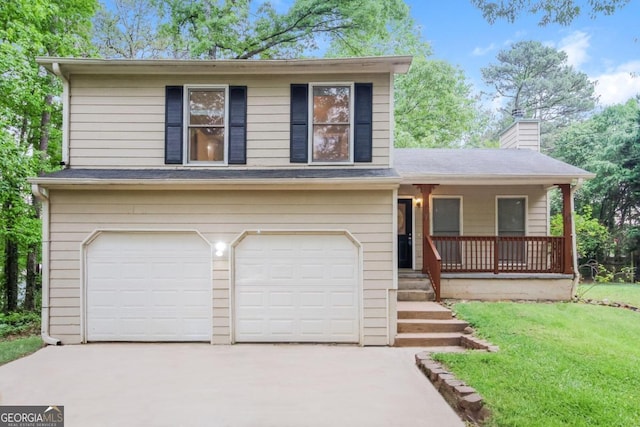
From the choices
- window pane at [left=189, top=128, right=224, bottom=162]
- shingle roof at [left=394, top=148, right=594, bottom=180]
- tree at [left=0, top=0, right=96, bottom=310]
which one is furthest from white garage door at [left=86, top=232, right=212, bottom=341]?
shingle roof at [left=394, top=148, right=594, bottom=180]

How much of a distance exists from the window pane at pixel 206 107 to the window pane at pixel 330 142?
1668 mm

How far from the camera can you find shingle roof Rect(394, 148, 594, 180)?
767 centimetres

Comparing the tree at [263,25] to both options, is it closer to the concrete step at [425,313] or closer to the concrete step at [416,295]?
the concrete step at [416,295]

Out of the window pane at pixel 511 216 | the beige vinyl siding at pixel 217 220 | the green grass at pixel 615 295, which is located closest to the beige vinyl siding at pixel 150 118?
the beige vinyl siding at pixel 217 220

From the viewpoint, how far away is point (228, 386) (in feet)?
13.3

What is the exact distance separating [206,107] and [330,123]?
2.16m

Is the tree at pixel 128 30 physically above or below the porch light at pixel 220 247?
above

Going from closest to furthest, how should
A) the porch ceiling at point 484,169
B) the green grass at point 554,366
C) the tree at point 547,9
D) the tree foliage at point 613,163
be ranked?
the green grass at point 554,366
the tree at point 547,9
the porch ceiling at point 484,169
the tree foliage at point 613,163

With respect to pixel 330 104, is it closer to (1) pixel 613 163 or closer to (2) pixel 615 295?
(2) pixel 615 295

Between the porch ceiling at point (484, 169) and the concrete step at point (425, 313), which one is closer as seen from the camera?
the concrete step at point (425, 313)

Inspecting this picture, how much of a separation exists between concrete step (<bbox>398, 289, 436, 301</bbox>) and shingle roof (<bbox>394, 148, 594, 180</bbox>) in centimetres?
238

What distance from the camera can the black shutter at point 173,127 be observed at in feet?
19.8

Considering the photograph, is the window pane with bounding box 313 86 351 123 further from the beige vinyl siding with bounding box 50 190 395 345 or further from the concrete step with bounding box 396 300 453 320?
the concrete step with bounding box 396 300 453 320

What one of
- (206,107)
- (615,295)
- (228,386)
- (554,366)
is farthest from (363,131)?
(615,295)
